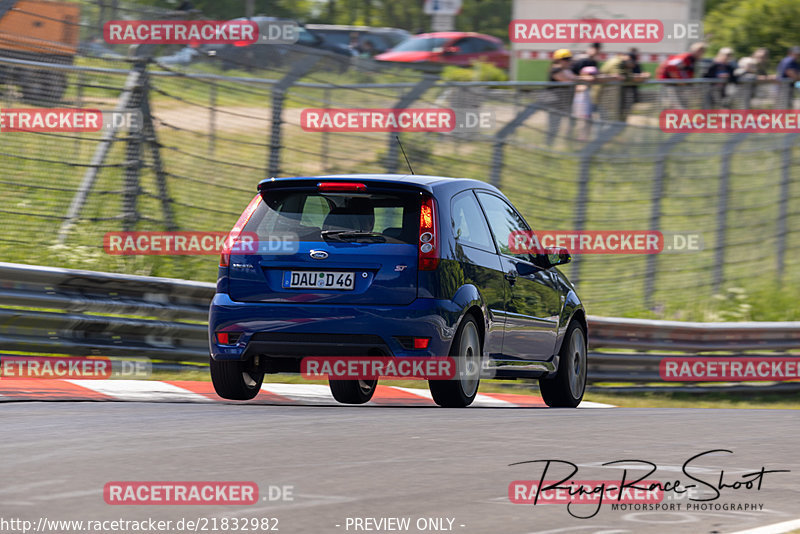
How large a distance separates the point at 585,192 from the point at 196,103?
4606 millimetres

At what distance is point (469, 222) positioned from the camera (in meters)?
9.66

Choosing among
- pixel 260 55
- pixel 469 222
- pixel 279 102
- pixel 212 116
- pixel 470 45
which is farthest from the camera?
pixel 470 45

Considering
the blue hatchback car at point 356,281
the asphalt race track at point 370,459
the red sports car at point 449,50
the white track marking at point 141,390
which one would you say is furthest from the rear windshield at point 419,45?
the asphalt race track at point 370,459

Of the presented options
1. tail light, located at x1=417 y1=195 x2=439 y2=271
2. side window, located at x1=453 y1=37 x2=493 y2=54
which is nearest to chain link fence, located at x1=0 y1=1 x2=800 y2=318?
tail light, located at x1=417 y1=195 x2=439 y2=271

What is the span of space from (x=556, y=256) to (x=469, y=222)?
1424 mm

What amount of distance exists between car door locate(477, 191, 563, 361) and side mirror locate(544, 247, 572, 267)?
3.7 inches

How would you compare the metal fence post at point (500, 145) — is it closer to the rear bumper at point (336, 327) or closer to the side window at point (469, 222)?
the side window at point (469, 222)

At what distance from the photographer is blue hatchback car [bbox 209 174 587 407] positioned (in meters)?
8.87

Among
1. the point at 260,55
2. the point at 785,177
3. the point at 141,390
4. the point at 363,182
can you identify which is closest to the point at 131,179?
the point at 260,55

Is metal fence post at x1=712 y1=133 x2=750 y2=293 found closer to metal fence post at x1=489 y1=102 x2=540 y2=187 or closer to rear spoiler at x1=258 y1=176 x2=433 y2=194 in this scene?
metal fence post at x1=489 y1=102 x2=540 y2=187

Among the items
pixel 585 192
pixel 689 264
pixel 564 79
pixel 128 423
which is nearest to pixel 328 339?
pixel 128 423

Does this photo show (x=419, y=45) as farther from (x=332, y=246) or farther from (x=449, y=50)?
(x=332, y=246)

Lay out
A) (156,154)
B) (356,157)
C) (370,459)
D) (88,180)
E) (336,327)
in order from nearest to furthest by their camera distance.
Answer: (370,459) < (336,327) < (88,180) < (156,154) < (356,157)

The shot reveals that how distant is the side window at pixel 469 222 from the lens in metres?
9.36
